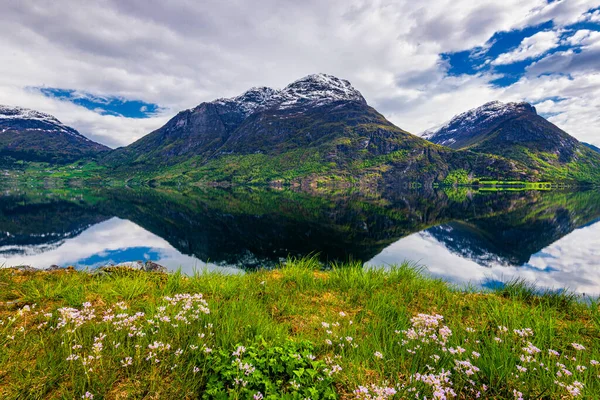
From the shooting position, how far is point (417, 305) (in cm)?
849

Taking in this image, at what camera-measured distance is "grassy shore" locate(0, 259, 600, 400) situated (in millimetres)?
4047

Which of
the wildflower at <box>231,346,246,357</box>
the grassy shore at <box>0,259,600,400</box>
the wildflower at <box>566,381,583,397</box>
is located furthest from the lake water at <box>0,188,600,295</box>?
the wildflower at <box>566,381,583,397</box>

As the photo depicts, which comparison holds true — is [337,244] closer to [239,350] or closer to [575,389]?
[239,350]

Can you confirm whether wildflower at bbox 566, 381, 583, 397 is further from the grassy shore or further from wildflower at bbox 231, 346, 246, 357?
wildflower at bbox 231, 346, 246, 357

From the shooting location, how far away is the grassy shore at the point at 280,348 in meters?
4.05

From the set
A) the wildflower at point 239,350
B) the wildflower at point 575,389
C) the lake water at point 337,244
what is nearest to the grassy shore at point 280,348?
the wildflower at point 575,389

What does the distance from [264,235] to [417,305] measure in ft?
99.5

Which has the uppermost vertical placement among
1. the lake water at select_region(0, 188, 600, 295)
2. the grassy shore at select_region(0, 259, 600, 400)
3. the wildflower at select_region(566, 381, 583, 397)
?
the wildflower at select_region(566, 381, 583, 397)

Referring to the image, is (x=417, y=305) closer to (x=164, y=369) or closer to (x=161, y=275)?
(x=164, y=369)

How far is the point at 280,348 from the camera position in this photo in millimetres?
4707

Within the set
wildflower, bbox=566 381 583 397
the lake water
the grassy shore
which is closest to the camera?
wildflower, bbox=566 381 583 397

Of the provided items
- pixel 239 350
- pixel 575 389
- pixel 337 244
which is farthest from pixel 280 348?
pixel 337 244

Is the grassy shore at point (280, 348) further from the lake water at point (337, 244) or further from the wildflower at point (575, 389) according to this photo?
the lake water at point (337, 244)

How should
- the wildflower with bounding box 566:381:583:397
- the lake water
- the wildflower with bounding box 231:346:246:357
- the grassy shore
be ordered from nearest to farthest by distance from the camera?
the wildflower with bounding box 566:381:583:397 < the grassy shore < the wildflower with bounding box 231:346:246:357 < the lake water
